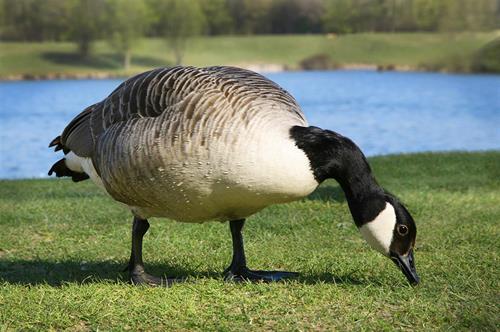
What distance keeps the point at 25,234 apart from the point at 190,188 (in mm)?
3384

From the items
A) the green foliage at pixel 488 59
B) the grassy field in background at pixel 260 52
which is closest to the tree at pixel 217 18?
the grassy field in background at pixel 260 52

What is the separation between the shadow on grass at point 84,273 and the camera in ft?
17.9

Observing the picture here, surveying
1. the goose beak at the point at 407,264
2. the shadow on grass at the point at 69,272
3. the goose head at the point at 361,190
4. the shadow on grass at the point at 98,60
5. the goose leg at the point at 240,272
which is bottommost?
the shadow on grass at the point at 98,60

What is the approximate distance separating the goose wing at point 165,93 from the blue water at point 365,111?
13.7 meters

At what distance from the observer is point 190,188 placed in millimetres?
4766

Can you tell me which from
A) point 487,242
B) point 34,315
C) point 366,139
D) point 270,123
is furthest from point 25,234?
point 366,139

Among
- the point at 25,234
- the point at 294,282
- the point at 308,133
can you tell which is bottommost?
the point at 25,234

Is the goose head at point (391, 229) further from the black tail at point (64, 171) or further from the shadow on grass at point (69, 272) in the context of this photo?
the black tail at point (64, 171)

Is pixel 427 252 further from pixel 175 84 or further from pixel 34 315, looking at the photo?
pixel 34 315

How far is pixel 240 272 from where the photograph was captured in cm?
546

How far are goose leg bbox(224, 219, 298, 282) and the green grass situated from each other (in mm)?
114

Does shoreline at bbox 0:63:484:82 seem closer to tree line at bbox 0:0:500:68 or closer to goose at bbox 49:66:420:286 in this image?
tree line at bbox 0:0:500:68

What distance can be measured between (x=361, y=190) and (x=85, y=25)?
74.3m

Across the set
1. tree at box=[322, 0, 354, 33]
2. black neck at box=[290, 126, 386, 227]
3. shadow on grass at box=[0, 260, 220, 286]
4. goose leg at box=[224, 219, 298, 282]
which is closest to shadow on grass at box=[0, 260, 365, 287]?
shadow on grass at box=[0, 260, 220, 286]
